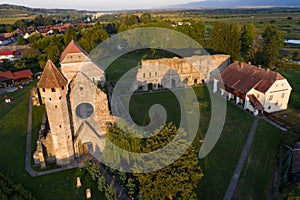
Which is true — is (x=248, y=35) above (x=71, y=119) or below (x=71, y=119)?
above

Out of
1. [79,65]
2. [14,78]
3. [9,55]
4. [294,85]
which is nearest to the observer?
[79,65]

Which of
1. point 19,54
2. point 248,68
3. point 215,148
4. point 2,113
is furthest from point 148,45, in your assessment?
point 215,148

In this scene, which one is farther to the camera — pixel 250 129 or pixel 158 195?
pixel 250 129

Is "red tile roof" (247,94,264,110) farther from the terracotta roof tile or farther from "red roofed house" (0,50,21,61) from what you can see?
"red roofed house" (0,50,21,61)

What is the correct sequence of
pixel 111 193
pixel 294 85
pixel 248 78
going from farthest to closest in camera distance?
pixel 294 85 → pixel 248 78 → pixel 111 193

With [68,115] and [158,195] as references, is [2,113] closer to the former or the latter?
[68,115]

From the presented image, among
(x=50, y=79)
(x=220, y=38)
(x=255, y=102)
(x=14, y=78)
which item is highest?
(x=50, y=79)

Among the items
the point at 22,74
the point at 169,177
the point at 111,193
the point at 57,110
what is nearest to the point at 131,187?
the point at 111,193

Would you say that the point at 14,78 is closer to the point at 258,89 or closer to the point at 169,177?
the point at 169,177
